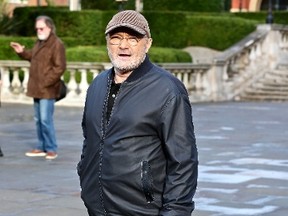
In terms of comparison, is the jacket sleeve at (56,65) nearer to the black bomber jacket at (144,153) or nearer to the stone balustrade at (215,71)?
the black bomber jacket at (144,153)

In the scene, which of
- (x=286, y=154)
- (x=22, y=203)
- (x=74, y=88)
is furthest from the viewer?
(x=74, y=88)

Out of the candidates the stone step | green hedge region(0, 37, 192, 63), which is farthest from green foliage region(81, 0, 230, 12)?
green hedge region(0, 37, 192, 63)

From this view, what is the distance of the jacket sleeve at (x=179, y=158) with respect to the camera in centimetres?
480

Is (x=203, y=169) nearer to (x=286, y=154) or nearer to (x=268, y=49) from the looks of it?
(x=286, y=154)

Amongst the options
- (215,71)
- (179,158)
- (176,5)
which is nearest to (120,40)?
(179,158)

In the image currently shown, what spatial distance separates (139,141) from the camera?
16.0ft

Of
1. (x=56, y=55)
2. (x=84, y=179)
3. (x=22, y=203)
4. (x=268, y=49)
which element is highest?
(x=84, y=179)

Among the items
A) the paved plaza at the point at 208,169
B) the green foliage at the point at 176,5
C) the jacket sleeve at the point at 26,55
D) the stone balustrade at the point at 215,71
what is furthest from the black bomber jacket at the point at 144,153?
the green foliage at the point at 176,5

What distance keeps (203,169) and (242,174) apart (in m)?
0.63

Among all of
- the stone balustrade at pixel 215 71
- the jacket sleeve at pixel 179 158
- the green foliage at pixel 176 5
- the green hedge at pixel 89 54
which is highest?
the jacket sleeve at pixel 179 158

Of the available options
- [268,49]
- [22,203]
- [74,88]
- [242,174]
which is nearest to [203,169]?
[242,174]

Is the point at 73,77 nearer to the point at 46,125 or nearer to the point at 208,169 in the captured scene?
the point at 46,125

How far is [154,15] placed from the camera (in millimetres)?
32062

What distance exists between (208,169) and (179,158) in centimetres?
804
